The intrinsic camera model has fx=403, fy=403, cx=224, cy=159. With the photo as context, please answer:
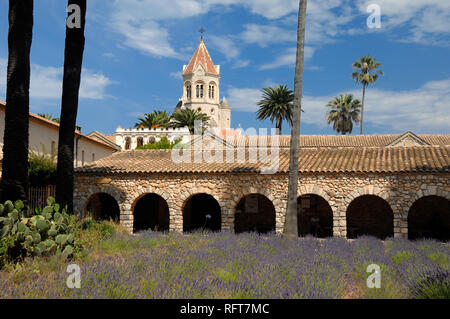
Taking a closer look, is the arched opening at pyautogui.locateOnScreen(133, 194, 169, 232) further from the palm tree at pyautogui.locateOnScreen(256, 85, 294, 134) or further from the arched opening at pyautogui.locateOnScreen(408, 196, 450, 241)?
the palm tree at pyautogui.locateOnScreen(256, 85, 294, 134)

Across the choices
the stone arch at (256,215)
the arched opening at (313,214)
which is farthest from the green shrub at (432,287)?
the stone arch at (256,215)

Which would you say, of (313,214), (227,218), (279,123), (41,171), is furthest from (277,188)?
(279,123)

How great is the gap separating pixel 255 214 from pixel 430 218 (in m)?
8.23

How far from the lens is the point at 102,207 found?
20812 millimetres

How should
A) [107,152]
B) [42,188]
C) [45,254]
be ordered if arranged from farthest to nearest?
[107,152], [42,188], [45,254]

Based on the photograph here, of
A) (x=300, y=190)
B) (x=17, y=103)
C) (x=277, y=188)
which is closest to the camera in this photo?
(x=17, y=103)

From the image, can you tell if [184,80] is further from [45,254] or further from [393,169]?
[45,254]

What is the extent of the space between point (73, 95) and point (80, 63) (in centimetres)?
103

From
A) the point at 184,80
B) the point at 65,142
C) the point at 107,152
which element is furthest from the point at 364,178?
the point at 184,80

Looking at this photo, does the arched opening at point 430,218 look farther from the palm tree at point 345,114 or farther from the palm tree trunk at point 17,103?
the palm tree at point 345,114

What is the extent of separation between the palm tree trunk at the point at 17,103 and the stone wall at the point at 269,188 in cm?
726

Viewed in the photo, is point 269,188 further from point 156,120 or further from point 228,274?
point 156,120

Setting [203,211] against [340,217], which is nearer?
[340,217]

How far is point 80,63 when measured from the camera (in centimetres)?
1246
